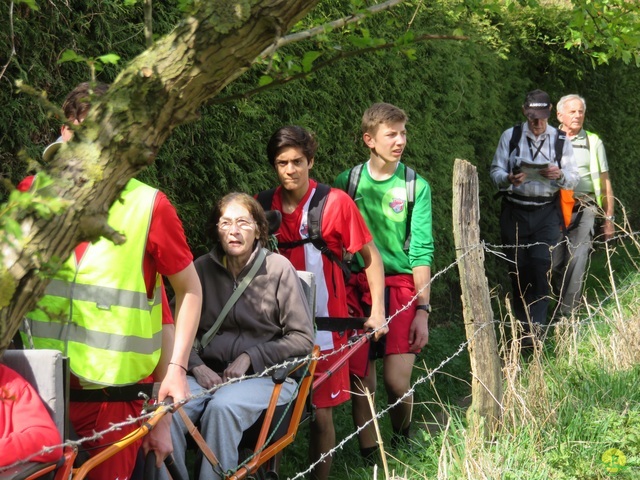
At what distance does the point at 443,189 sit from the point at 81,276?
6.24 metres

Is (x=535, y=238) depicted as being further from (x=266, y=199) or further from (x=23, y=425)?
(x=23, y=425)

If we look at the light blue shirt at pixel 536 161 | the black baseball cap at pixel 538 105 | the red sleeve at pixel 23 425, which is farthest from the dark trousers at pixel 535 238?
the red sleeve at pixel 23 425

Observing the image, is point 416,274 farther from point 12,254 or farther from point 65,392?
point 12,254

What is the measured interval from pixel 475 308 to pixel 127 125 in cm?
340

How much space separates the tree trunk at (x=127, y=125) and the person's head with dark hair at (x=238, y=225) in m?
2.60

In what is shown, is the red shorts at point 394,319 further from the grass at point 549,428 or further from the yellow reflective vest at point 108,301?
the yellow reflective vest at point 108,301

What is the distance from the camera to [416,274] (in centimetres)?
578

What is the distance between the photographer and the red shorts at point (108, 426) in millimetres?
3553

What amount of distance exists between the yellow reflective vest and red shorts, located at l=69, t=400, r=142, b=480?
14 centimetres

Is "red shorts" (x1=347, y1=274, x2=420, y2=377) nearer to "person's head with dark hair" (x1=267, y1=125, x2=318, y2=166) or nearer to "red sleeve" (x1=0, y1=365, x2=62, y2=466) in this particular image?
"person's head with dark hair" (x1=267, y1=125, x2=318, y2=166)

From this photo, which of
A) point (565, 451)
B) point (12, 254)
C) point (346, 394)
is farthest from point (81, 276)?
point (565, 451)

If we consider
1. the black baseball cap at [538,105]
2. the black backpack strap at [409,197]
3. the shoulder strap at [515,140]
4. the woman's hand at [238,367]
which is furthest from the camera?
the shoulder strap at [515,140]

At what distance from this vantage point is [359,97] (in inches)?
305

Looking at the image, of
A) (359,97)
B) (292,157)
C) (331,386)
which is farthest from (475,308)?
(359,97)
